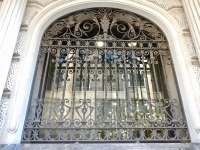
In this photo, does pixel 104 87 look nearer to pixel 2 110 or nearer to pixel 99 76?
pixel 99 76

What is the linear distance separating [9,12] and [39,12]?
680 mm

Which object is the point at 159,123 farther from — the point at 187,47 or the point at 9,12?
the point at 9,12

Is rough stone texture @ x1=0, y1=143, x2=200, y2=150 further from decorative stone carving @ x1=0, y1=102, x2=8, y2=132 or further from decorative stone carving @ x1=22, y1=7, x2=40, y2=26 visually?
decorative stone carving @ x1=22, y1=7, x2=40, y2=26

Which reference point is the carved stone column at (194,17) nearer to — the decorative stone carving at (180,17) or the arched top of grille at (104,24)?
the decorative stone carving at (180,17)

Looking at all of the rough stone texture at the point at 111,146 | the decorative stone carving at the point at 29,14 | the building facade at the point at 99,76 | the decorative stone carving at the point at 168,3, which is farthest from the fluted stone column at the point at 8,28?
the decorative stone carving at the point at 168,3

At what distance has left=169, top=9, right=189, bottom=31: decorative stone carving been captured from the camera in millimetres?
3781

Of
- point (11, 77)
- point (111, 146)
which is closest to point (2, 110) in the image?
point (11, 77)

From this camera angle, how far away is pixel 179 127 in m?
2.94

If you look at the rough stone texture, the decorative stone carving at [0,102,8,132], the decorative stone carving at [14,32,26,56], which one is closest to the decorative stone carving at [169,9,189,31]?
the rough stone texture

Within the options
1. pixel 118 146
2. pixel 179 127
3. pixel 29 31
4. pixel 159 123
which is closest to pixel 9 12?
pixel 29 31

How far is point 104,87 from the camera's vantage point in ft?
12.6

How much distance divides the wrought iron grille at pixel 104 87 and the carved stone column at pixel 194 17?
1.84 ft

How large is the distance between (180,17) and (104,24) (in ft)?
4.71

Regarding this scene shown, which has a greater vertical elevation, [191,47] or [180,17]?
[180,17]
